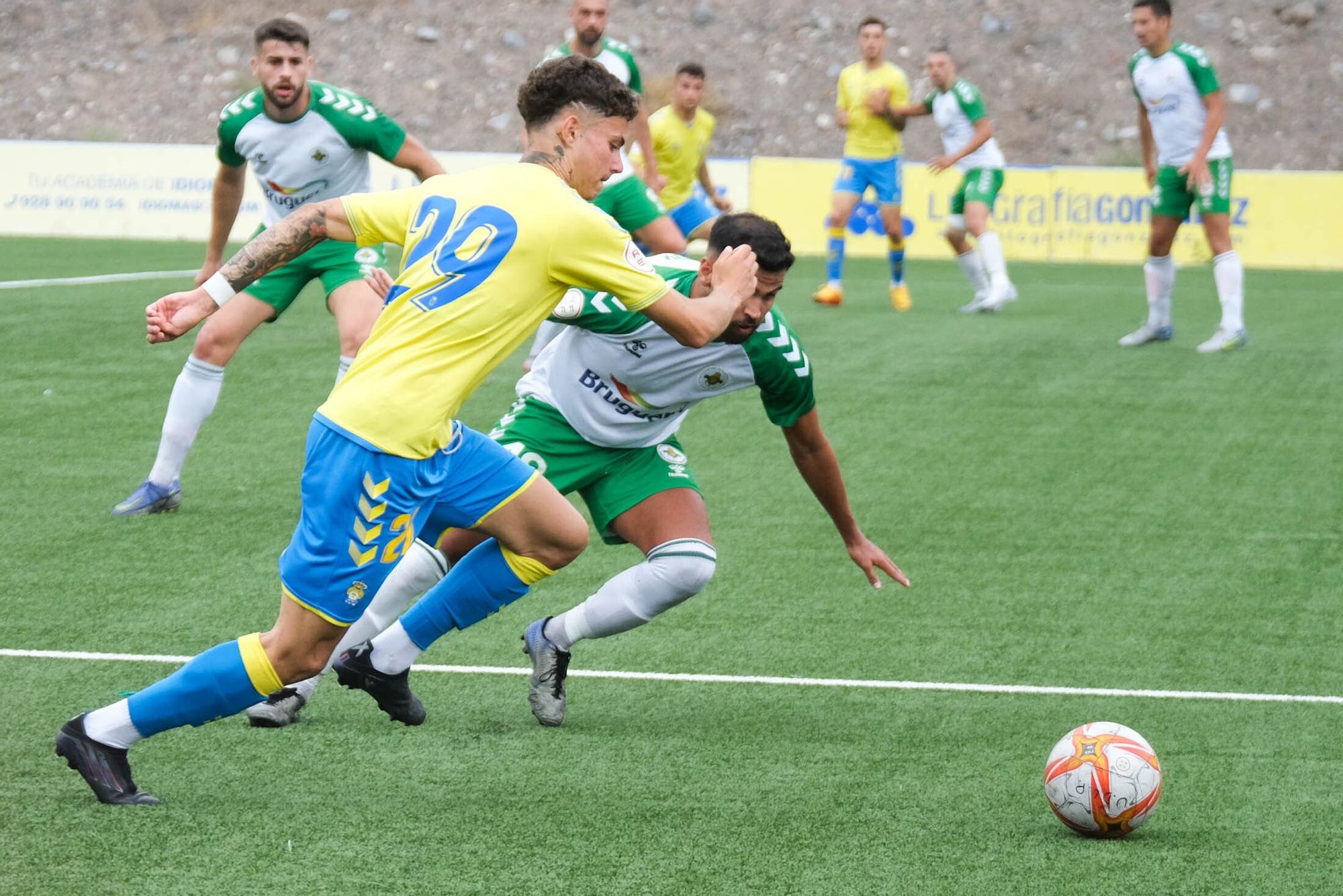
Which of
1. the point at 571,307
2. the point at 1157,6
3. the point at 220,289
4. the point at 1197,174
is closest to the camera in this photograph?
the point at 220,289

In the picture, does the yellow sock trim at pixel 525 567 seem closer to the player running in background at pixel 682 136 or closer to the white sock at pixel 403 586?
the white sock at pixel 403 586

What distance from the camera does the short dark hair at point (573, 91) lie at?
3.85 meters

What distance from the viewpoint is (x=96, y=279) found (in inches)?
624

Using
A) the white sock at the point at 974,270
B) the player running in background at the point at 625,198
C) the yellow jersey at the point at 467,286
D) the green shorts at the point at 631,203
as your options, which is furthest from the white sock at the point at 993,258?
the yellow jersey at the point at 467,286

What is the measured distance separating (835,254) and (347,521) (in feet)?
39.4

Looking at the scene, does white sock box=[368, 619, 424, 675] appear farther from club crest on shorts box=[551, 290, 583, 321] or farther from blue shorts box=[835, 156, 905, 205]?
blue shorts box=[835, 156, 905, 205]

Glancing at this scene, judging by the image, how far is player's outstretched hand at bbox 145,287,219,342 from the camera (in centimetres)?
395

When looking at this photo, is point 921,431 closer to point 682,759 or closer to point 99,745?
point 682,759

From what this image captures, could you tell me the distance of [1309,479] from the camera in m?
8.28

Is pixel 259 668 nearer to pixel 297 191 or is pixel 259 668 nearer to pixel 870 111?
pixel 297 191

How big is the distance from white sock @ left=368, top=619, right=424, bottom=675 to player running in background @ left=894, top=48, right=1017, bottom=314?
1113 centimetres

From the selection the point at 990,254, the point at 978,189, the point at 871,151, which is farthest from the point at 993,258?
the point at 871,151

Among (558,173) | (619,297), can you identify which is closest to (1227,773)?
(619,297)

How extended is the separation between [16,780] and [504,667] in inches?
60.9
